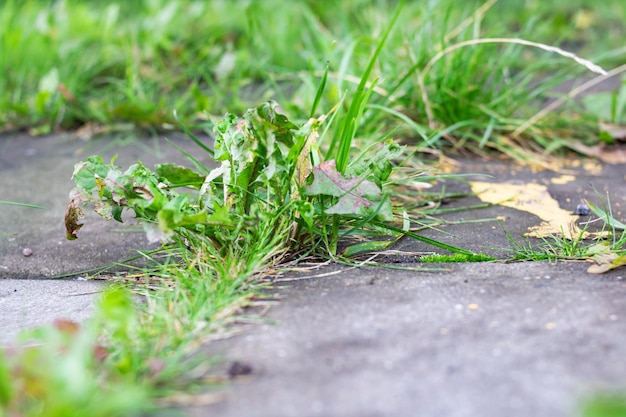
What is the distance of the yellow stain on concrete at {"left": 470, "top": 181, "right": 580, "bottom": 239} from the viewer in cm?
188

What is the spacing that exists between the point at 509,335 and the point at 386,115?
160 cm

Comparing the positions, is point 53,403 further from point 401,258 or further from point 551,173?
point 551,173

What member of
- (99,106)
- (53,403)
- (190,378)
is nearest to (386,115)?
(99,106)

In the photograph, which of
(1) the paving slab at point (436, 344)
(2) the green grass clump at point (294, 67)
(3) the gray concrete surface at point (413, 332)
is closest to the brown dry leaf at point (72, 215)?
(3) the gray concrete surface at point (413, 332)

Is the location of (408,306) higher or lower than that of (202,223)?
lower

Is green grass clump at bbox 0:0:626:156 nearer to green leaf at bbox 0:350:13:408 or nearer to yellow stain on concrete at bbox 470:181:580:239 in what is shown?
yellow stain on concrete at bbox 470:181:580:239

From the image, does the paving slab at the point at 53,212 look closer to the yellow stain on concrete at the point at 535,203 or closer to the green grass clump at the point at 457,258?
the green grass clump at the point at 457,258

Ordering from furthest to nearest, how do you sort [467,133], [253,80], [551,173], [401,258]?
[253,80] → [467,133] → [551,173] → [401,258]

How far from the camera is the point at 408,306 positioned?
1366 mm

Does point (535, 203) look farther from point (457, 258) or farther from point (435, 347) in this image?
point (435, 347)

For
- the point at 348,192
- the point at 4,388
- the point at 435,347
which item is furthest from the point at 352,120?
the point at 4,388

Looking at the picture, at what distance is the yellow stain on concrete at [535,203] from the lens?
1881mm

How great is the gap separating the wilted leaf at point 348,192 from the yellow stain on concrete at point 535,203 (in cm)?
47

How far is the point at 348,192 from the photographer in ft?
5.40
